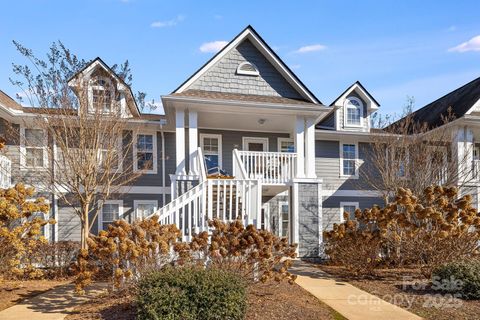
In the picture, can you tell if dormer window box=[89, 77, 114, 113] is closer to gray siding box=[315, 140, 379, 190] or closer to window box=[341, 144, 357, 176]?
gray siding box=[315, 140, 379, 190]

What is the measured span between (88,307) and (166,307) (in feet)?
6.73

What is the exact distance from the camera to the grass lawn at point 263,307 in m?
5.64

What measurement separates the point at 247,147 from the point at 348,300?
8577mm

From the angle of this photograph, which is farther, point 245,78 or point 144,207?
point 144,207

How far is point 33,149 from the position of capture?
39.0 ft

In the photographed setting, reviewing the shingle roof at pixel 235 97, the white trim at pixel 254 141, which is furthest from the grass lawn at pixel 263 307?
the white trim at pixel 254 141

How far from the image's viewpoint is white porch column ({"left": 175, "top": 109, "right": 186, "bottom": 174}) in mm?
10734

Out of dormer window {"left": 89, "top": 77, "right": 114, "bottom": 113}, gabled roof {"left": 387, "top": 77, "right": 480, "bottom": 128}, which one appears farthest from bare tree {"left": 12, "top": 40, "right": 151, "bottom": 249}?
gabled roof {"left": 387, "top": 77, "right": 480, "bottom": 128}

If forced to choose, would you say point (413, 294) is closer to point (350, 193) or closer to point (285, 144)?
point (350, 193)

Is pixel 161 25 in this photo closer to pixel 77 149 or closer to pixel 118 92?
pixel 118 92

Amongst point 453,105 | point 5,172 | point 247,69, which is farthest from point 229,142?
point 453,105

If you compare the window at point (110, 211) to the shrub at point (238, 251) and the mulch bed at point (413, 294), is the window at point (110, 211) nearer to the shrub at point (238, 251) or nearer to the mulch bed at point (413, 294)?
the shrub at point (238, 251)

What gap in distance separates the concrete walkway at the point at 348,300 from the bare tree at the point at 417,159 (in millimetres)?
4803

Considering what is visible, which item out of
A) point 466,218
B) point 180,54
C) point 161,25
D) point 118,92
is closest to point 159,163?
point 118,92
